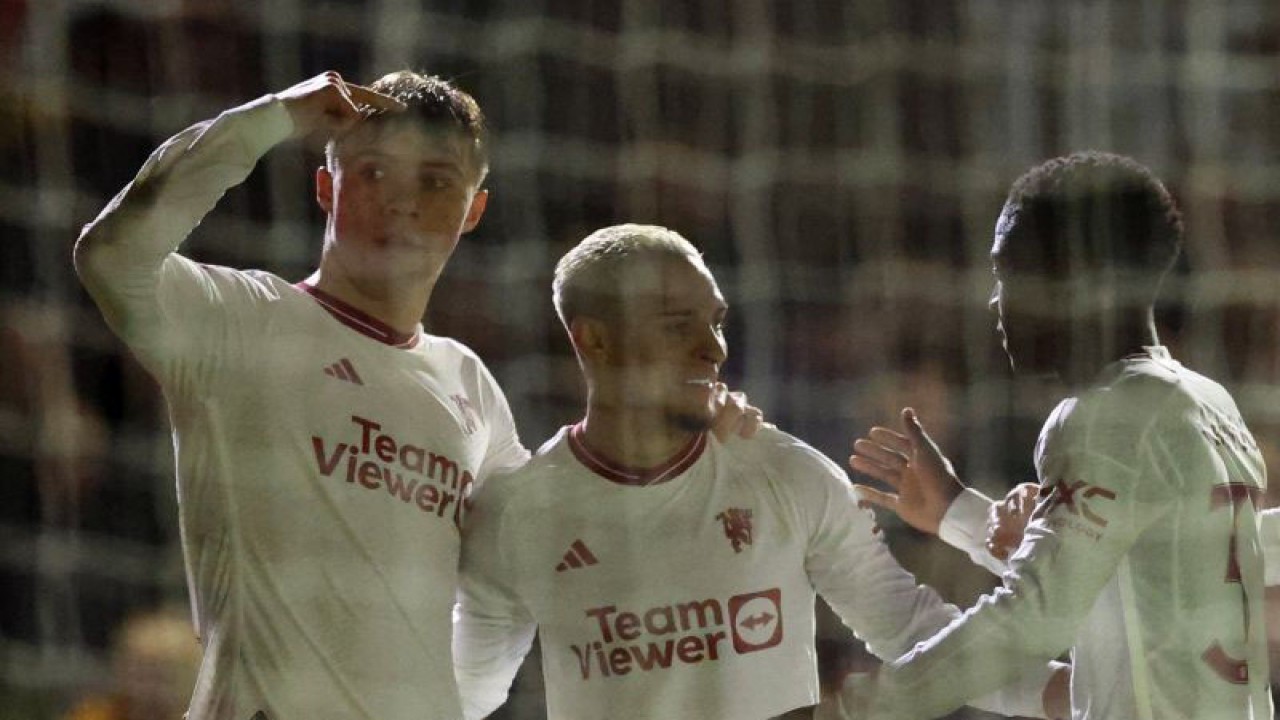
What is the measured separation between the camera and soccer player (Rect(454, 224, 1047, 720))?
214 centimetres

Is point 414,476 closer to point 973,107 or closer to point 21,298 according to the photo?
point 21,298

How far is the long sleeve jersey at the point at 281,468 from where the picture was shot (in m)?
2.03

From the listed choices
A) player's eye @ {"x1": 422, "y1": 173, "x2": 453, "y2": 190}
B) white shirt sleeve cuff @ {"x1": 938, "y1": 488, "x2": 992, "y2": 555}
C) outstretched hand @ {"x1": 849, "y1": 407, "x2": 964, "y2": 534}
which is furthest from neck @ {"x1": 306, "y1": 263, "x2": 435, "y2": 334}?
white shirt sleeve cuff @ {"x1": 938, "y1": 488, "x2": 992, "y2": 555}

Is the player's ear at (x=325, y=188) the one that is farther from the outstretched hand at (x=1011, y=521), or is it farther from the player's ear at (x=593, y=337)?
the outstretched hand at (x=1011, y=521)

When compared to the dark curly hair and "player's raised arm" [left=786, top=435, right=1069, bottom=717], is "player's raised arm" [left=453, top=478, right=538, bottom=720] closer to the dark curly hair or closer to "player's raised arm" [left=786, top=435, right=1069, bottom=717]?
"player's raised arm" [left=786, top=435, right=1069, bottom=717]

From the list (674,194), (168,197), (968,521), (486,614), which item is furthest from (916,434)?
(674,194)

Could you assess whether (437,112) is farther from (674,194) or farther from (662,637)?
(674,194)

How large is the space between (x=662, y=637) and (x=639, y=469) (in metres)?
0.22

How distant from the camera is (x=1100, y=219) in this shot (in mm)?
2020

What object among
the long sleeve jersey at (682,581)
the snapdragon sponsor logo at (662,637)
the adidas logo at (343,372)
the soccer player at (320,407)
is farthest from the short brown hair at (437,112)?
the snapdragon sponsor logo at (662,637)

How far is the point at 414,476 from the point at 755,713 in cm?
52

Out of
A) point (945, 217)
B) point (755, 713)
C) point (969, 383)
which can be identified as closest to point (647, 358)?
point (755, 713)

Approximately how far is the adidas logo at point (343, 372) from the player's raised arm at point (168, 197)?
24 centimetres

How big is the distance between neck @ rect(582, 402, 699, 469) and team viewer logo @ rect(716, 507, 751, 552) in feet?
0.35
